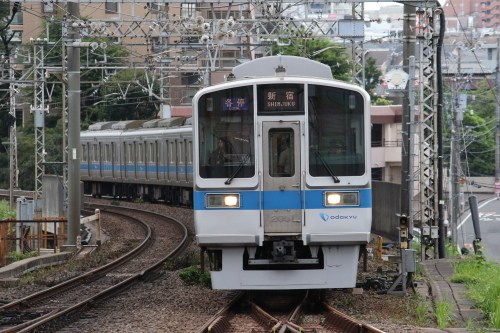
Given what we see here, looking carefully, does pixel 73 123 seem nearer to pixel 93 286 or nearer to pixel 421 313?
pixel 93 286

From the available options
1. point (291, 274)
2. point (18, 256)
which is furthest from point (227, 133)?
point (18, 256)

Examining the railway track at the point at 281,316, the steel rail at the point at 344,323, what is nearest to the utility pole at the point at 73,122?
the railway track at the point at 281,316

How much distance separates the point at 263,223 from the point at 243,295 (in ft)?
4.57

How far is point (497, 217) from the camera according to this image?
46344 mm

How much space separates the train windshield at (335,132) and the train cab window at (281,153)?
0.21m

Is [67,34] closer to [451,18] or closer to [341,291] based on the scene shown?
[341,291]

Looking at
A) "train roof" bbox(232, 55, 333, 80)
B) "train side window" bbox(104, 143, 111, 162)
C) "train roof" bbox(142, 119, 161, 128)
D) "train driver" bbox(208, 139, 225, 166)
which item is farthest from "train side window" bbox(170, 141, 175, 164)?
"train driver" bbox(208, 139, 225, 166)

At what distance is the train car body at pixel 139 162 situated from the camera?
960 inches

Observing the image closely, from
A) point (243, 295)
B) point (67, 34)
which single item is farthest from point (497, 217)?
point (243, 295)

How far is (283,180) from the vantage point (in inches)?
340

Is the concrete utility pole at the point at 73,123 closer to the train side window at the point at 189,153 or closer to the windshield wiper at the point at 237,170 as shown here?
the train side window at the point at 189,153

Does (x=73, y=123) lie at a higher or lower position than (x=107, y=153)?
higher

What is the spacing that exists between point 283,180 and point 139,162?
2027 cm

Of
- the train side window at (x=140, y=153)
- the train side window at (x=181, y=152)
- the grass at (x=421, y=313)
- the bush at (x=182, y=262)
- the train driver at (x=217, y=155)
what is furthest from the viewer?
the train side window at (x=140, y=153)
